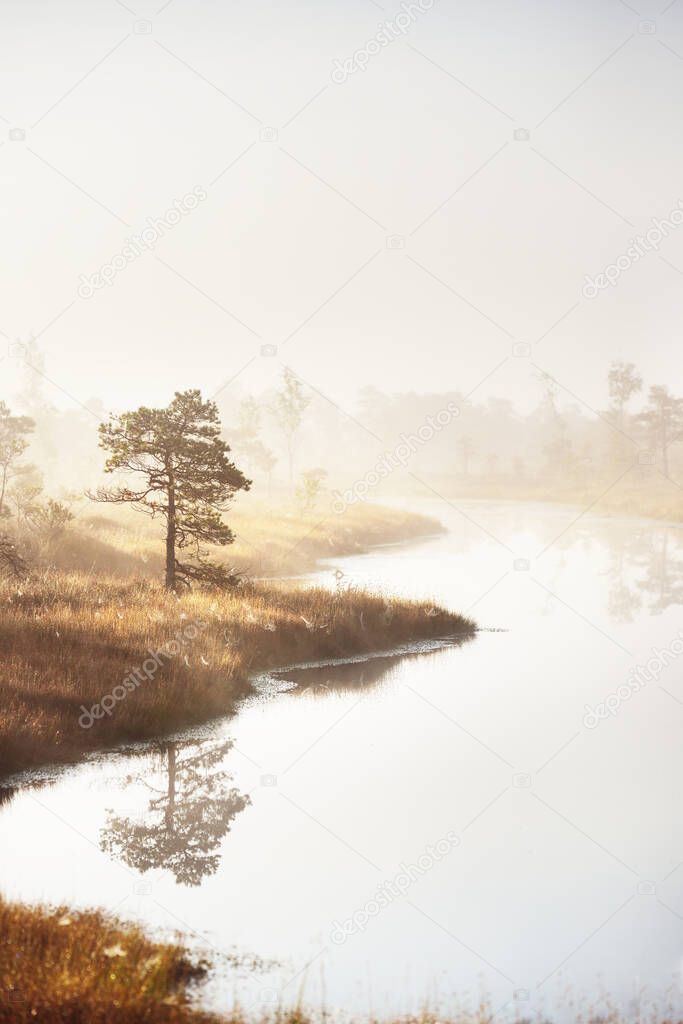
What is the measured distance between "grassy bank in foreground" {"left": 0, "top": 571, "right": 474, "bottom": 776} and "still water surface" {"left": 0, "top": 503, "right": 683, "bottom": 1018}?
60 centimetres

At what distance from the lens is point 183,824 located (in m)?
8.14

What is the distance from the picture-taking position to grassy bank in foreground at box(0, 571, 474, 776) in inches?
413

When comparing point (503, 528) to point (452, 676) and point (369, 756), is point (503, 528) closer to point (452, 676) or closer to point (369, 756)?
point (452, 676)

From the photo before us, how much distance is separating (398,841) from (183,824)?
2.08 metres

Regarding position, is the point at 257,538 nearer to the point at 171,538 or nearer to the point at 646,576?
the point at 646,576

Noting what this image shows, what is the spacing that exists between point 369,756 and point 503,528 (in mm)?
43204

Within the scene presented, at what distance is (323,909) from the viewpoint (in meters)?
6.50

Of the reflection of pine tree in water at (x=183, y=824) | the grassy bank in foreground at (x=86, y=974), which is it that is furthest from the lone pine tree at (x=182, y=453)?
the grassy bank in foreground at (x=86, y=974)

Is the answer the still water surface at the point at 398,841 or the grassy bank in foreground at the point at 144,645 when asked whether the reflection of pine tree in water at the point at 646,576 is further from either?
the still water surface at the point at 398,841

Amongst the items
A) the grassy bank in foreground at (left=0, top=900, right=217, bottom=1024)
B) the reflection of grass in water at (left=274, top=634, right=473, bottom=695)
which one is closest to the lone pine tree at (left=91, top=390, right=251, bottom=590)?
the reflection of grass in water at (left=274, top=634, right=473, bottom=695)

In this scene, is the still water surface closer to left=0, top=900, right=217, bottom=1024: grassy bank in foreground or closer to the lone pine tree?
left=0, top=900, right=217, bottom=1024: grassy bank in foreground

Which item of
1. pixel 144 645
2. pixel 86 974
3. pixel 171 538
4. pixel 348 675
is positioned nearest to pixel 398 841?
pixel 86 974

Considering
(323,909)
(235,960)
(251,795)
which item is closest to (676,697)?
(251,795)

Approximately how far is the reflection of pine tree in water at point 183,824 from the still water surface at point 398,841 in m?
0.03
